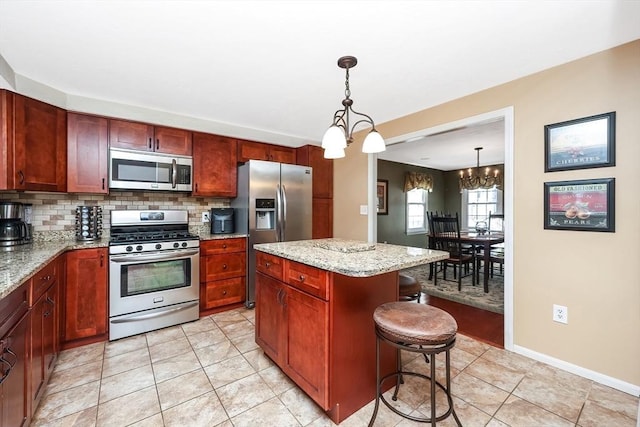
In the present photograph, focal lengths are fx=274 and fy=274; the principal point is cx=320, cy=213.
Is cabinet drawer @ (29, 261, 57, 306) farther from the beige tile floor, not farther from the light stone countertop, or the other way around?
the beige tile floor

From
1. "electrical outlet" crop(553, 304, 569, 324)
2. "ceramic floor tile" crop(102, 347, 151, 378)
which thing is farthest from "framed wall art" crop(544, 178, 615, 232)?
"ceramic floor tile" crop(102, 347, 151, 378)

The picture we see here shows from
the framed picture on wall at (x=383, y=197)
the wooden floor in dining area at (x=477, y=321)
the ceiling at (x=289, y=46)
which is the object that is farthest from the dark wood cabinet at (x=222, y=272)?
the framed picture on wall at (x=383, y=197)

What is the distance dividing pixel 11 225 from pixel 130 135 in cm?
122

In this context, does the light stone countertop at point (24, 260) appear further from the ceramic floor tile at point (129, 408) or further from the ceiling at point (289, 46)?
the ceiling at point (289, 46)

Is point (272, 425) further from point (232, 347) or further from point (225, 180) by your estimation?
point (225, 180)

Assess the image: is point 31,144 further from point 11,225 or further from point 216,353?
point 216,353

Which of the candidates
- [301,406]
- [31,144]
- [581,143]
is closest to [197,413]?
[301,406]

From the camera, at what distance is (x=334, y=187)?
13.6 ft

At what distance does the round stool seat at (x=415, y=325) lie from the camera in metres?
1.26

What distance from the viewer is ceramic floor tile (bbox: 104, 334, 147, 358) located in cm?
233

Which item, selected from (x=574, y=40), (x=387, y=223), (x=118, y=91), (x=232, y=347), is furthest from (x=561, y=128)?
(x=387, y=223)

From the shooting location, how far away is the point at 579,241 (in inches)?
77.8

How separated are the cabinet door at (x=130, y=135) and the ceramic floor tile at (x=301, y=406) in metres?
2.75

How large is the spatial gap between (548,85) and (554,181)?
748 millimetres
